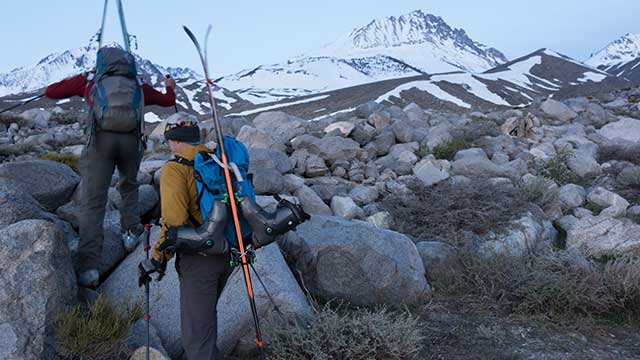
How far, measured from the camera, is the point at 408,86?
57.9 meters

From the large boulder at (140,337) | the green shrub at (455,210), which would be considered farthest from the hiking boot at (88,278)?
the green shrub at (455,210)

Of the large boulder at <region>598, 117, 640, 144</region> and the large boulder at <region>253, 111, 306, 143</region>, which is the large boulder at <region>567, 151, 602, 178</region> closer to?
the large boulder at <region>598, 117, 640, 144</region>

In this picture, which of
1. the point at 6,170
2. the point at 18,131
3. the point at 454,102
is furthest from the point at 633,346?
the point at 454,102

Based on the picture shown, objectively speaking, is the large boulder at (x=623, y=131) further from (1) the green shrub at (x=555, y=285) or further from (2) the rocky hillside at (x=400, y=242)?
(1) the green shrub at (x=555, y=285)

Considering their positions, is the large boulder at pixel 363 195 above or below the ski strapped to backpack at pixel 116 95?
below

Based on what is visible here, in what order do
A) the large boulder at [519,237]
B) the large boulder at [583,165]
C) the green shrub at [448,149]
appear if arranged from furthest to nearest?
the green shrub at [448,149], the large boulder at [583,165], the large boulder at [519,237]

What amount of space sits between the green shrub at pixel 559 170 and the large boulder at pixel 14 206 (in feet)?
32.1

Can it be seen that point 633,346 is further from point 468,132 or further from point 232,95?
point 232,95

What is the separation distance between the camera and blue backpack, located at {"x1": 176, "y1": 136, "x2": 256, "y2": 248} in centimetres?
377

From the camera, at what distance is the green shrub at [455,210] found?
772 cm

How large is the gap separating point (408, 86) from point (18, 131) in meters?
45.4

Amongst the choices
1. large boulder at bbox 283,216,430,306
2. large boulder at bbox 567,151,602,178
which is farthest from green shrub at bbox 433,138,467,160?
large boulder at bbox 283,216,430,306

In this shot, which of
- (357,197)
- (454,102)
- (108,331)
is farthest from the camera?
(454,102)

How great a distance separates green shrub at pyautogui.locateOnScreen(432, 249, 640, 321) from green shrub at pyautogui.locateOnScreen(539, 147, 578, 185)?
16.5ft
